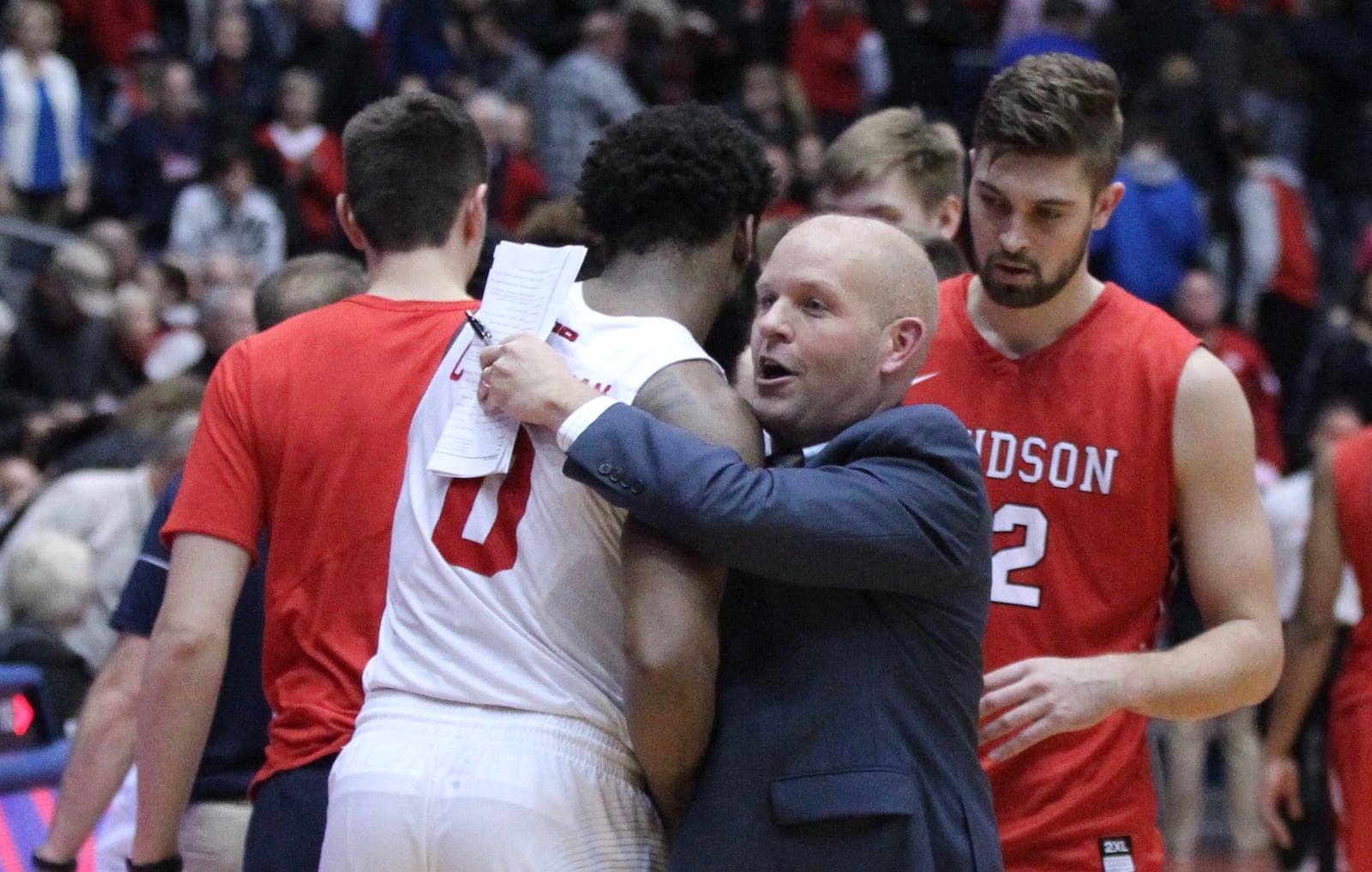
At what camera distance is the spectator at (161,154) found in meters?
13.0

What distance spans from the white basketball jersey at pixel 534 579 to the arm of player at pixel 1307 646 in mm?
3146

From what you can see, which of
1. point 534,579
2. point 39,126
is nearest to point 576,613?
point 534,579

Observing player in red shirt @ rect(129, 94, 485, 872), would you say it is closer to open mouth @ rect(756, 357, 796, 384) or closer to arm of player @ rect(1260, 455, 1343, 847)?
open mouth @ rect(756, 357, 796, 384)

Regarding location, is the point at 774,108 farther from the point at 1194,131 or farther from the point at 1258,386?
the point at 1258,386

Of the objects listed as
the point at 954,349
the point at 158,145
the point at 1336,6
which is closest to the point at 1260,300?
the point at 1336,6

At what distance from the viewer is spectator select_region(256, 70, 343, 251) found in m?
12.7

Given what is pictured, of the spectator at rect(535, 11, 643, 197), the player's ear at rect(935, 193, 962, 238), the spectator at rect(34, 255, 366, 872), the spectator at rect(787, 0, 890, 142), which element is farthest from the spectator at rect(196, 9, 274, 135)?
the spectator at rect(34, 255, 366, 872)

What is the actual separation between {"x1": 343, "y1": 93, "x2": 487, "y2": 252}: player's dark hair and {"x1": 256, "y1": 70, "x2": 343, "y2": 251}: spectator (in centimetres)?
869

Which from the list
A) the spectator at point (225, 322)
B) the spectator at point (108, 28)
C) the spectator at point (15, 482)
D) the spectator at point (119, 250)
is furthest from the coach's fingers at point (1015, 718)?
the spectator at point (108, 28)

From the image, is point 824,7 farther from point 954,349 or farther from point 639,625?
point 639,625

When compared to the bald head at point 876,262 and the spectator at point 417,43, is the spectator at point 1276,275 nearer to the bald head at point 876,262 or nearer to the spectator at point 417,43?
the spectator at point 417,43

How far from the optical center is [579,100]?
1343 cm

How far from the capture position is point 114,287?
11.6 meters

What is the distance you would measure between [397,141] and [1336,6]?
13.0 m
